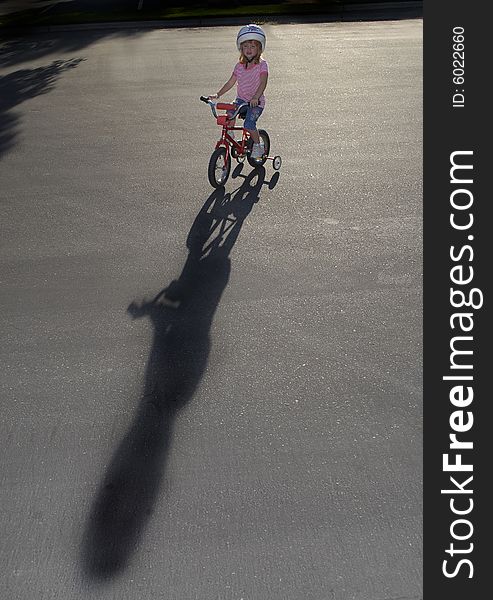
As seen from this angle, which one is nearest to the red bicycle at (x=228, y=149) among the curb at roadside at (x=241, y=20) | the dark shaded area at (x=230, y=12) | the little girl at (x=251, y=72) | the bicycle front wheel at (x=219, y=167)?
the bicycle front wheel at (x=219, y=167)

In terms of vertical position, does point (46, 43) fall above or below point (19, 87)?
below

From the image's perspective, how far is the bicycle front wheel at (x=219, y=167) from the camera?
30.4 feet

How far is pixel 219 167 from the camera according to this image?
947 cm

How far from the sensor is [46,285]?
7.44 meters

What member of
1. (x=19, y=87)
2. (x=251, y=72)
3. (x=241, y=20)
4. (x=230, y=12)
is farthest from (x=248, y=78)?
(x=230, y=12)

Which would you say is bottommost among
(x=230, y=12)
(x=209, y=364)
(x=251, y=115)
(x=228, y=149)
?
(x=230, y=12)

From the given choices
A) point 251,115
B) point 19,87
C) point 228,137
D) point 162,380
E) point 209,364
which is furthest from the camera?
point 19,87

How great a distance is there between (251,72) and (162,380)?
15.4ft

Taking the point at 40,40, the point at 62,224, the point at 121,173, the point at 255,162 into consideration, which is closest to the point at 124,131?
the point at 121,173

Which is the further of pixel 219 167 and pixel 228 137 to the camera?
pixel 228 137

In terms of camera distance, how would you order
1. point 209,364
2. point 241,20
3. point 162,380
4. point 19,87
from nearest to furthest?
point 162,380
point 209,364
point 19,87
point 241,20

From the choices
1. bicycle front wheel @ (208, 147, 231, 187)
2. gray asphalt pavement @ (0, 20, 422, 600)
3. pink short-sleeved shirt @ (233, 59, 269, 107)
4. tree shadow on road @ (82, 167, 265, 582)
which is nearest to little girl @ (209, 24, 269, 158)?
pink short-sleeved shirt @ (233, 59, 269, 107)

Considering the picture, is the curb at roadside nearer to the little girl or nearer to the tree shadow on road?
the little girl

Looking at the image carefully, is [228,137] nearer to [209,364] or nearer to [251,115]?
[251,115]
